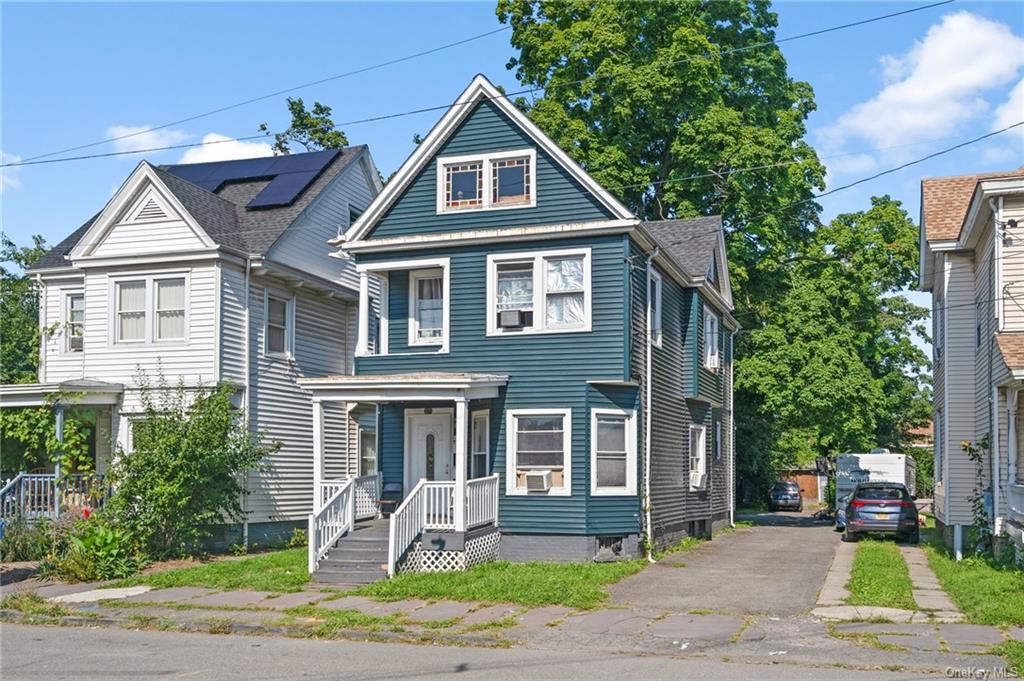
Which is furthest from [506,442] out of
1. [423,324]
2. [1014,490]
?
[1014,490]

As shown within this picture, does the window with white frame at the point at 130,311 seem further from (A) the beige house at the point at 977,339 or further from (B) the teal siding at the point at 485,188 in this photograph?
(A) the beige house at the point at 977,339

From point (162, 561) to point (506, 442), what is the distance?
7.53m

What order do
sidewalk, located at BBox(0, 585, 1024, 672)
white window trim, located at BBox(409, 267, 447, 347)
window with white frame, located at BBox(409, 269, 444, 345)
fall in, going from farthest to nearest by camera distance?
window with white frame, located at BBox(409, 269, 444, 345), white window trim, located at BBox(409, 267, 447, 347), sidewalk, located at BBox(0, 585, 1024, 672)

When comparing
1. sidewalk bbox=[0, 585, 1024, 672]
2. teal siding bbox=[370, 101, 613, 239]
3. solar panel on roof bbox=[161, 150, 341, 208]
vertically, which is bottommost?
sidewalk bbox=[0, 585, 1024, 672]

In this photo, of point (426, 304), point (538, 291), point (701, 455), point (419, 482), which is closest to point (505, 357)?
point (538, 291)

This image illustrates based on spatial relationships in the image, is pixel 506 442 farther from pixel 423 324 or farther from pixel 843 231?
pixel 843 231

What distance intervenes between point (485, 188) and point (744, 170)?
15.6 metres

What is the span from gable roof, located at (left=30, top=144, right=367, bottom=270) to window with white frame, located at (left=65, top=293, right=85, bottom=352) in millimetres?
956

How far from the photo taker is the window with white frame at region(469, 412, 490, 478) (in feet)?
73.9

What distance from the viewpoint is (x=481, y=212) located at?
22.7 metres

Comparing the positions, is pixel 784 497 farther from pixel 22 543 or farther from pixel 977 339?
pixel 22 543

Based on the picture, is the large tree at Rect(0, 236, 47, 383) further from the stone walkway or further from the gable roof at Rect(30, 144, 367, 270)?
the stone walkway

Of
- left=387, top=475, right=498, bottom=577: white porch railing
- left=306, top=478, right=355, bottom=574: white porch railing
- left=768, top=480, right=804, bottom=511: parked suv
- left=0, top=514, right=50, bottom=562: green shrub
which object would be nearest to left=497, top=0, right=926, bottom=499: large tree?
left=768, top=480, right=804, bottom=511: parked suv

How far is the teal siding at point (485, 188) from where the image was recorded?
22.0 metres
